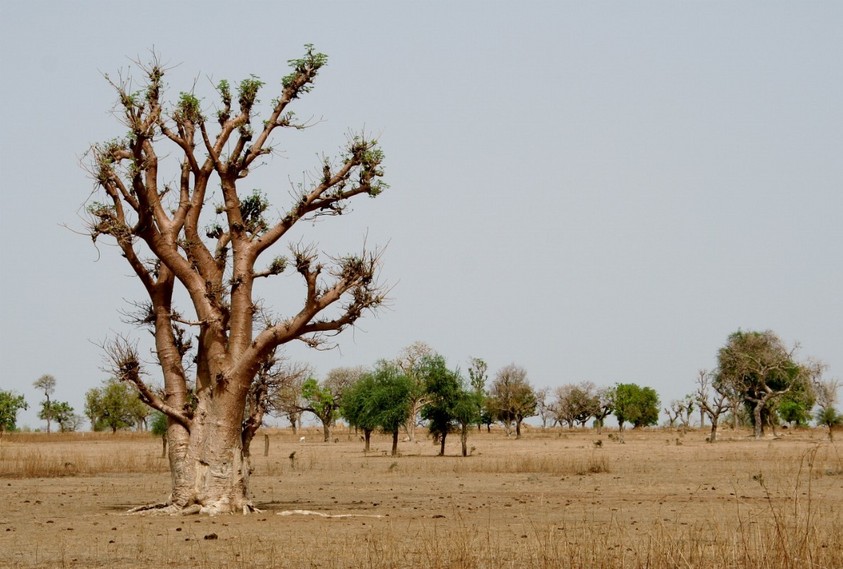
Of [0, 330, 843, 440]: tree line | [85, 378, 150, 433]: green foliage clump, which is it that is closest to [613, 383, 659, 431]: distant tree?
[0, 330, 843, 440]: tree line

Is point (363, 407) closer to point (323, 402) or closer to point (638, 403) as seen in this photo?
point (323, 402)

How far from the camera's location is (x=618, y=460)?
4322 cm

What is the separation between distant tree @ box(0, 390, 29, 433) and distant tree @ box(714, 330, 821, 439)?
79297mm

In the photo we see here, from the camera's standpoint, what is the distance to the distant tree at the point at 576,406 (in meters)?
129

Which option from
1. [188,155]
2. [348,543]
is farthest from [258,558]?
[188,155]

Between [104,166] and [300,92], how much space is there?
4089mm

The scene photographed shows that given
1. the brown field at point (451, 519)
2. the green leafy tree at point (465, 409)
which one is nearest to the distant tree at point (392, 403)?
the green leafy tree at point (465, 409)

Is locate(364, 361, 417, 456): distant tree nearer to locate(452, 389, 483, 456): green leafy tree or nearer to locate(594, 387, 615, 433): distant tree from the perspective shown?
locate(452, 389, 483, 456): green leafy tree

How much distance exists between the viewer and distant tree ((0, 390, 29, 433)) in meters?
119

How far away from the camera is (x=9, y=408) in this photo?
400 feet

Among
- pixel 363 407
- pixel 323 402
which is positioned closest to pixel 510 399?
pixel 323 402

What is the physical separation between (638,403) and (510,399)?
26.7m

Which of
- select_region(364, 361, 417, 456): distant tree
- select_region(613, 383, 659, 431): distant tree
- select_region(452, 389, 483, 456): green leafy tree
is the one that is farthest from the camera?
select_region(613, 383, 659, 431): distant tree

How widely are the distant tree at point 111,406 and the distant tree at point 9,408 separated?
Result: 8.47 meters
